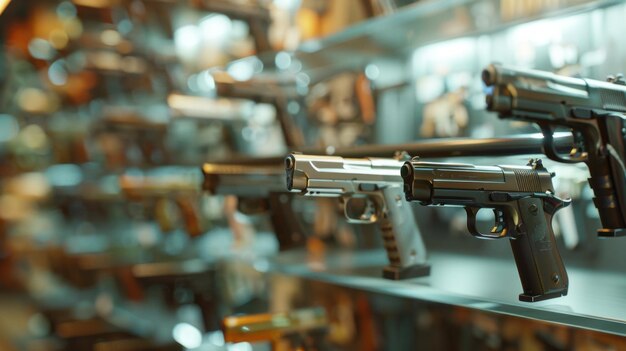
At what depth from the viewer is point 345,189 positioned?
62.9 inches

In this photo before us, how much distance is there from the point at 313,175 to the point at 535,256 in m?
0.56

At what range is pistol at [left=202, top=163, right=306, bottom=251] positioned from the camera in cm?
213

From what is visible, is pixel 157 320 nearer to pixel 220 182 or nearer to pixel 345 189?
pixel 220 182

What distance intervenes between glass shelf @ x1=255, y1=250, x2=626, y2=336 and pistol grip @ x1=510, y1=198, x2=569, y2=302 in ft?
0.10

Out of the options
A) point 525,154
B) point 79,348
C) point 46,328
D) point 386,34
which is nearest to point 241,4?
point 386,34

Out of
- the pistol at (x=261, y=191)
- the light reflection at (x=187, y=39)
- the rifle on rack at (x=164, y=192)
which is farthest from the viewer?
the light reflection at (x=187, y=39)

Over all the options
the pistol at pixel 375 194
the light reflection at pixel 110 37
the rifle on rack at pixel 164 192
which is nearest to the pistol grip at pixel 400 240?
the pistol at pixel 375 194

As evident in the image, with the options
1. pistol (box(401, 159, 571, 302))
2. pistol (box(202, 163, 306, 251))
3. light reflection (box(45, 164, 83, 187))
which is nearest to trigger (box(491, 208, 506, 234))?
pistol (box(401, 159, 571, 302))

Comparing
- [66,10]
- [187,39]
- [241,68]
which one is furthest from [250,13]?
[66,10]

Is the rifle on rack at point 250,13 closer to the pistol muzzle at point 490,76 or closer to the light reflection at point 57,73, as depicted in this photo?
the light reflection at point 57,73

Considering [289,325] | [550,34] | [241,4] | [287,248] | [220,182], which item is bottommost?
[289,325]

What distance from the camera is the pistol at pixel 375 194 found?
154 centimetres

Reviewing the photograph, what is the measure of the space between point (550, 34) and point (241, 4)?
149 cm

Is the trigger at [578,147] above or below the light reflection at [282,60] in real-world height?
below
